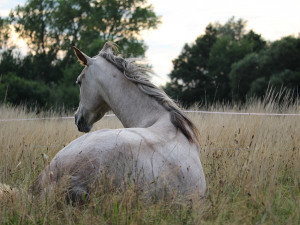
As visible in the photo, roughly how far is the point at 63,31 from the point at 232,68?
16.8 m

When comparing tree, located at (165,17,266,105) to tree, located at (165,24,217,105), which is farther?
tree, located at (165,24,217,105)

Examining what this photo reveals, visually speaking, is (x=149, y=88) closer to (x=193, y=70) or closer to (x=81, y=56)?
(x=81, y=56)

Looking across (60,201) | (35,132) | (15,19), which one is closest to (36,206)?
(60,201)

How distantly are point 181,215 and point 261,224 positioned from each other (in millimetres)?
533

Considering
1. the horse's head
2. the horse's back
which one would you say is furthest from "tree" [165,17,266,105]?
→ the horse's back

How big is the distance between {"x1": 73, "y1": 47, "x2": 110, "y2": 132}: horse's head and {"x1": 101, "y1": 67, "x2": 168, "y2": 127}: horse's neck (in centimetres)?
19

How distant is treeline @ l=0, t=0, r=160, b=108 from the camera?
121 ft

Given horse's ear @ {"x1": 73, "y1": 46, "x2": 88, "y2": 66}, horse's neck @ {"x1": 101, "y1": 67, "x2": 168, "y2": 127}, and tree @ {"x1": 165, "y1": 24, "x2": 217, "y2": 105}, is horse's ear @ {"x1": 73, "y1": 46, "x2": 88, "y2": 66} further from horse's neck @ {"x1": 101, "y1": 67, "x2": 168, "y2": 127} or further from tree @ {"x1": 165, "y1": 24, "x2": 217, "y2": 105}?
tree @ {"x1": 165, "y1": 24, "x2": 217, "y2": 105}

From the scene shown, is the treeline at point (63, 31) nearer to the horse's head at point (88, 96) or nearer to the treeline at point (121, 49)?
the treeline at point (121, 49)

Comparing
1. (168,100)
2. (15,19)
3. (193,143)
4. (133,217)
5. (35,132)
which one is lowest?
(35,132)

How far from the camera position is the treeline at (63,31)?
36.8 meters

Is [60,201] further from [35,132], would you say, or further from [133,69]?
[35,132]

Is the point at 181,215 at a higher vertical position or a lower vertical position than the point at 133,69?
lower

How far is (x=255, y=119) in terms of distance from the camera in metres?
7.43
